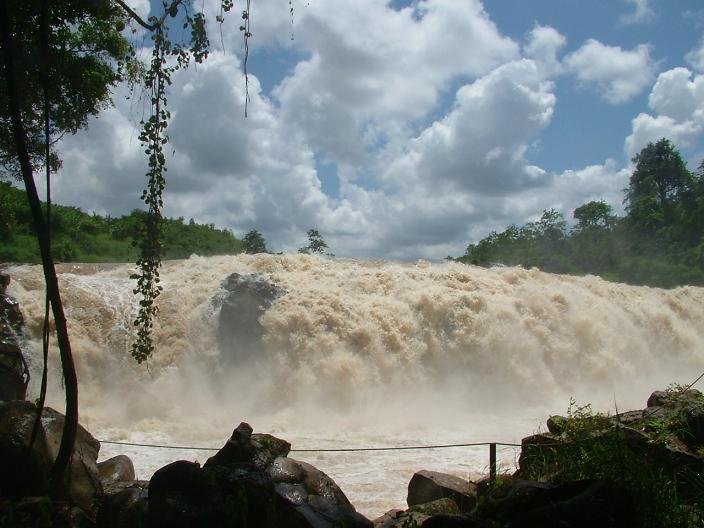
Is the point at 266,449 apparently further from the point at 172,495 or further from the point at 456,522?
the point at 456,522

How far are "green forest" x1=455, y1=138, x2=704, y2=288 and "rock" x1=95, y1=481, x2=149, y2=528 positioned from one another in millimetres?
30960

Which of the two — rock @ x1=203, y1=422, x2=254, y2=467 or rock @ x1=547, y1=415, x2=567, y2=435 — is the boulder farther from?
rock @ x1=547, y1=415, x2=567, y2=435

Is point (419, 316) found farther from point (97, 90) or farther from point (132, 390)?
point (97, 90)

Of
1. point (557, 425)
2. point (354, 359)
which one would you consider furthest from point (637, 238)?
point (557, 425)

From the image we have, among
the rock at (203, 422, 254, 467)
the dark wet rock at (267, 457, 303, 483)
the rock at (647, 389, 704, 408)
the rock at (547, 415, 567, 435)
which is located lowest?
the dark wet rock at (267, 457, 303, 483)

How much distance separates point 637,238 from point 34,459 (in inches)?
1389

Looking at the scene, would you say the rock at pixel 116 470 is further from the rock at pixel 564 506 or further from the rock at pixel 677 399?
the rock at pixel 677 399

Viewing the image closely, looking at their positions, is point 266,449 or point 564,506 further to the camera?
point 266,449

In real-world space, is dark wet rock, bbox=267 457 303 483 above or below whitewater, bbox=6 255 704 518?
below

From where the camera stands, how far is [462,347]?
1454 cm

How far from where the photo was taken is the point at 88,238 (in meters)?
23.6

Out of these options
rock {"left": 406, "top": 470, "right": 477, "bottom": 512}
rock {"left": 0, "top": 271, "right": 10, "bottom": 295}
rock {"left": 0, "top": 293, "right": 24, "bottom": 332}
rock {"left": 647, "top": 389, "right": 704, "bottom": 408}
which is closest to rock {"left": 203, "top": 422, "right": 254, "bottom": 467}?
rock {"left": 406, "top": 470, "right": 477, "bottom": 512}

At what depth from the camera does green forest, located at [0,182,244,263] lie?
18.8 m

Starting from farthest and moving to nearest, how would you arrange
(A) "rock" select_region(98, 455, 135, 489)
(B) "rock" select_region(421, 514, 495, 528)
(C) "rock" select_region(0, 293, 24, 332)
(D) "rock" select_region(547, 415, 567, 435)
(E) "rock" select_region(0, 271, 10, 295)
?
1. (E) "rock" select_region(0, 271, 10, 295)
2. (C) "rock" select_region(0, 293, 24, 332)
3. (A) "rock" select_region(98, 455, 135, 489)
4. (D) "rock" select_region(547, 415, 567, 435)
5. (B) "rock" select_region(421, 514, 495, 528)
